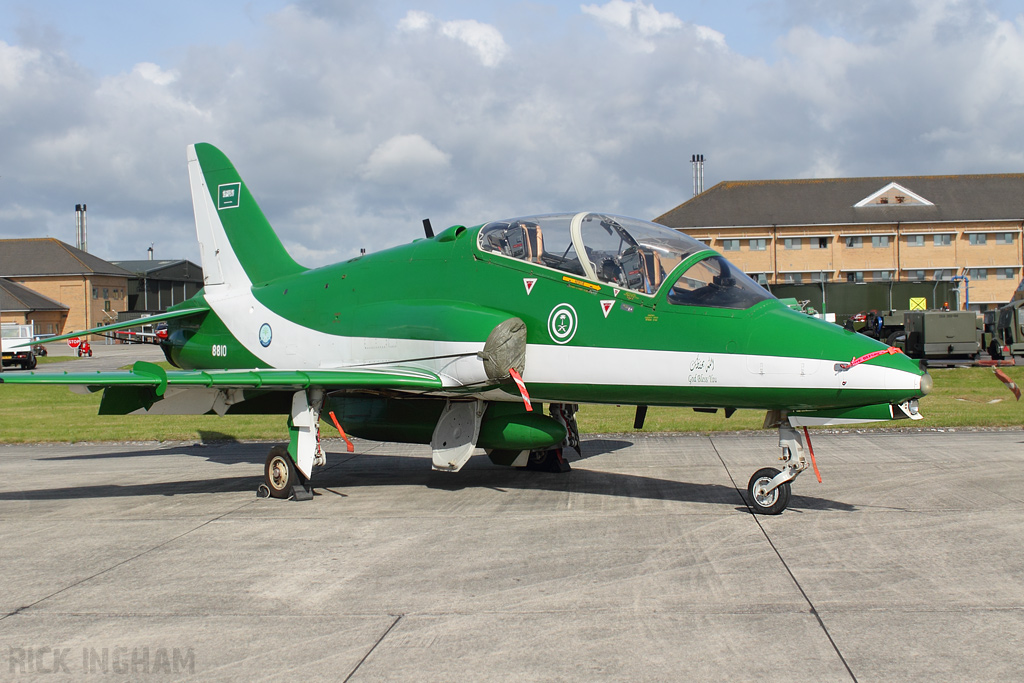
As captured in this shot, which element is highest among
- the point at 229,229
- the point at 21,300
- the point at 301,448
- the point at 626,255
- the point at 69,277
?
the point at 69,277

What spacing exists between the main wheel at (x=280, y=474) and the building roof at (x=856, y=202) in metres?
57.7

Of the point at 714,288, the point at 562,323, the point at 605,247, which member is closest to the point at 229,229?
the point at 562,323

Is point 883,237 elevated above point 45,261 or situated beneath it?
situated beneath

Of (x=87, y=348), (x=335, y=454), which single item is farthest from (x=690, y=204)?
(x=335, y=454)

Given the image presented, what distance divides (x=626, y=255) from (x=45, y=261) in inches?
3800

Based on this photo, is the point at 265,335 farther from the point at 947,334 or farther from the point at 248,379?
the point at 947,334

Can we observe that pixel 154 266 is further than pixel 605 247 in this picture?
Yes

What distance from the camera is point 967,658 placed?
4676 millimetres

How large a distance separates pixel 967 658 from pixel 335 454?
36.9ft

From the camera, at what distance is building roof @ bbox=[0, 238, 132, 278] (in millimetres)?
89375

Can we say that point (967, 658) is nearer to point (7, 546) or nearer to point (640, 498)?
point (640, 498)

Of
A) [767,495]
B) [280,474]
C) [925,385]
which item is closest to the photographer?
[925,385]

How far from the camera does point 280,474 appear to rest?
10.2 metres

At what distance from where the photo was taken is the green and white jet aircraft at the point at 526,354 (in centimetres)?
806
